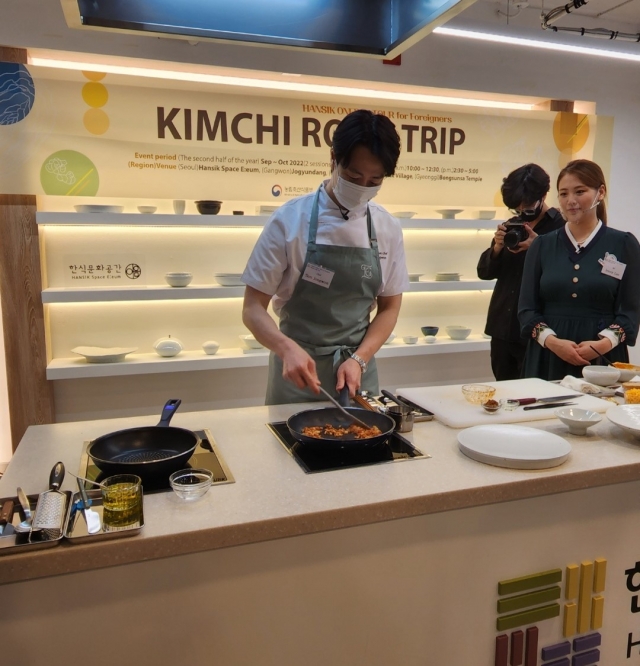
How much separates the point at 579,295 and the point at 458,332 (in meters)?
→ 1.71

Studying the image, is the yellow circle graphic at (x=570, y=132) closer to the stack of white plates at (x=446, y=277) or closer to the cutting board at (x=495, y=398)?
the stack of white plates at (x=446, y=277)

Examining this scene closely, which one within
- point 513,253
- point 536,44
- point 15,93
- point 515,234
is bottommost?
point 513,253

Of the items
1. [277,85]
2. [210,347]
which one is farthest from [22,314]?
[277,85]

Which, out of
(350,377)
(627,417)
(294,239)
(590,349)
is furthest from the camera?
(590,349)

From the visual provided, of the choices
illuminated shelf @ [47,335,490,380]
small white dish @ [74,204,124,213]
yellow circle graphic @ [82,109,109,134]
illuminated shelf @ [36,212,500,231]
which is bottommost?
illuminated shelf @ [47,335,490,380]

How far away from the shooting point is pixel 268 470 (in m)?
1.41

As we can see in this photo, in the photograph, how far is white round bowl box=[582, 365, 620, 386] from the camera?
2.15 m

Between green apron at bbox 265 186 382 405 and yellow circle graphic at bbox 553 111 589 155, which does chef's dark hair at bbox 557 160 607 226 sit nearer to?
green apron at bbox 265 186 382 405

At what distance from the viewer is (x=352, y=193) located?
2.01 meters

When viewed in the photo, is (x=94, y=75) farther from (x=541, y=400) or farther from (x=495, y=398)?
(x=541, y=400)

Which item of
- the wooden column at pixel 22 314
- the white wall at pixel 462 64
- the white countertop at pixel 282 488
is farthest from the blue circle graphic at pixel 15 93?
the white countertop at pixel 282 488

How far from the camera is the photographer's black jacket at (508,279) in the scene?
326 centimetres

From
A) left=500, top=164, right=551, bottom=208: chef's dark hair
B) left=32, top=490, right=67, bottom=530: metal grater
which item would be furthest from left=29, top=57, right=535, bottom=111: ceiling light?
left=32, top=490, right=67, bottom=530: metal grater

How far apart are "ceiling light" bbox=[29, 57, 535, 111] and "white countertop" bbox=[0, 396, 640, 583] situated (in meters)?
2.65
